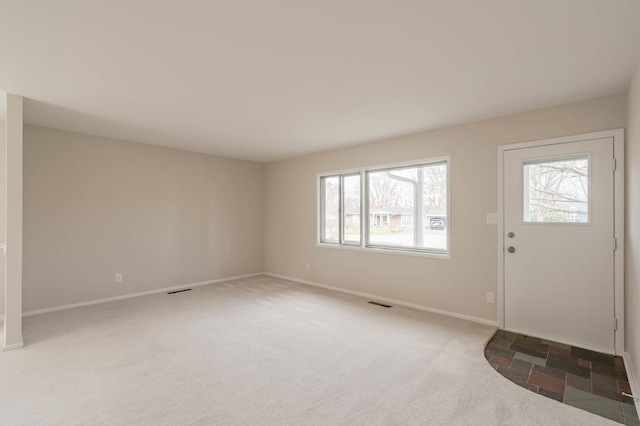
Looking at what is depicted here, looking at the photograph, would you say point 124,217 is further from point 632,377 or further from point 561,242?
point 632,377

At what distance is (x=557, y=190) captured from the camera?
3.17 meters

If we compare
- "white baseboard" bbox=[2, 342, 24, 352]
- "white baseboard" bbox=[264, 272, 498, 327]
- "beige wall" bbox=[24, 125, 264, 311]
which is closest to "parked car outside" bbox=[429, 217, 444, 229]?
"white baseboard" bbox=[264, 272, 498, 327]

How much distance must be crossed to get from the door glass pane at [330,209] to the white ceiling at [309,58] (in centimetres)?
196

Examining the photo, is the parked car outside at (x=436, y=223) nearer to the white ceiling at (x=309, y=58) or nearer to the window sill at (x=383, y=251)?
the window sill at (x=383, y=251)

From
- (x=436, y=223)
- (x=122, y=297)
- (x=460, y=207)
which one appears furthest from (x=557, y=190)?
(x=122, y=297)

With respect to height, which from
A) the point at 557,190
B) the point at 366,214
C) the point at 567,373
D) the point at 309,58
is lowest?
the point at 567,373

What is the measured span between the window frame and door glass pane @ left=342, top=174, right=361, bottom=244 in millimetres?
51

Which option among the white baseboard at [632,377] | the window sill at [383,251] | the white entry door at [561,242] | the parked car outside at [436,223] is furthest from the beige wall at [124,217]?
the white baseboard at [632,377]

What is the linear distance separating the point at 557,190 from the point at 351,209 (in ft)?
9.58

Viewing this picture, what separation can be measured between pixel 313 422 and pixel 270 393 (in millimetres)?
455

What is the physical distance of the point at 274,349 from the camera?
295 cm

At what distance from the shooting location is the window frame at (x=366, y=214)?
4.02 meters

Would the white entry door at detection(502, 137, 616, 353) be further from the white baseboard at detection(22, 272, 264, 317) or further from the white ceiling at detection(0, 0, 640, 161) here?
the white baseboard at detection(22, 272, 264, 317)

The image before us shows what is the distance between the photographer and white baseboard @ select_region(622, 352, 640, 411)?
7.08 feet
